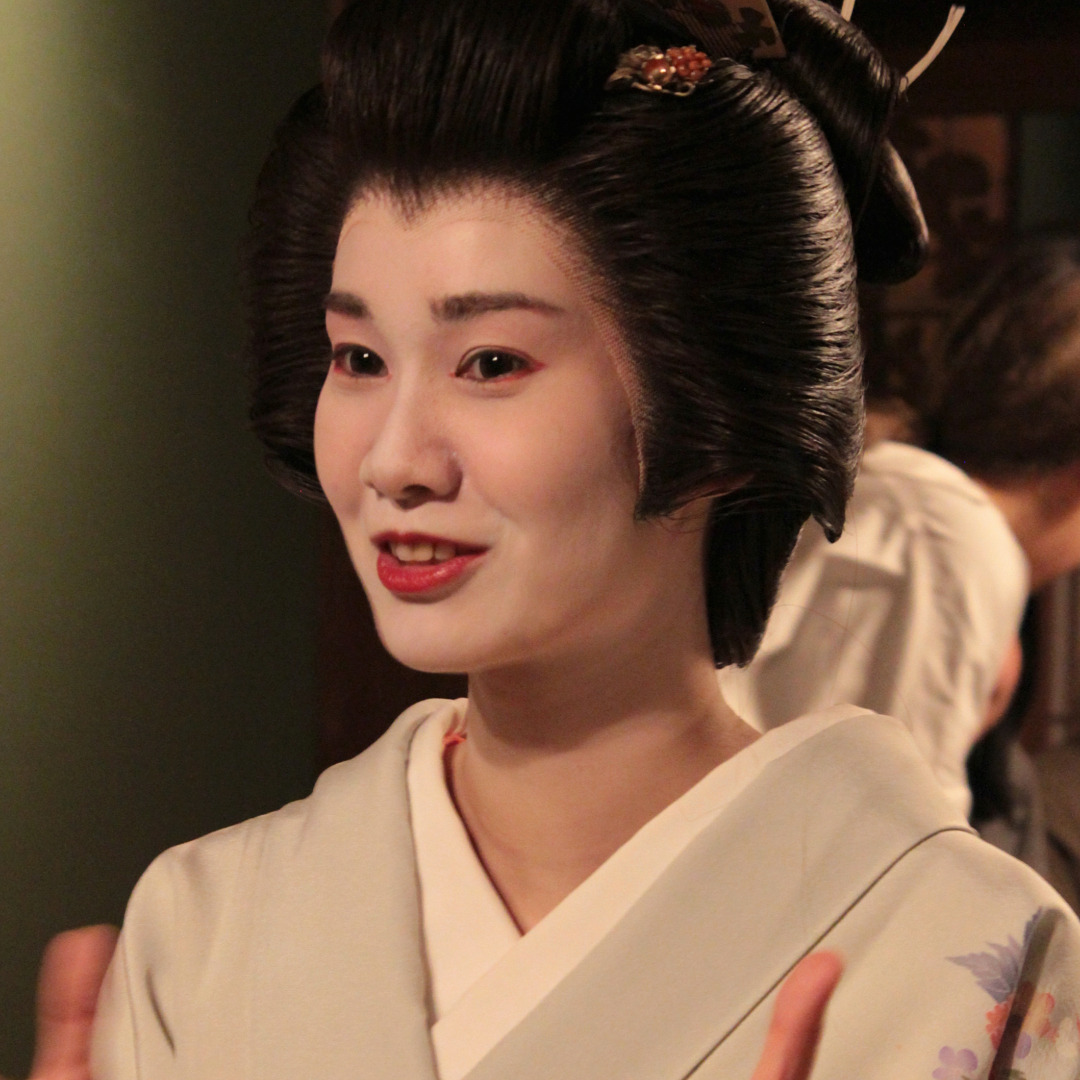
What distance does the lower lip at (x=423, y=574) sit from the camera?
0.72 metres

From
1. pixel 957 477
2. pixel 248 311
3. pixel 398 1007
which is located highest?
pixel 248 311

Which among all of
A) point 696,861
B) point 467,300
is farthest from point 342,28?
point 696,861

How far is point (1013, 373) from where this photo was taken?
1.40 meters

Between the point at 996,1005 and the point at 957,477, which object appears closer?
the point at 996,1005

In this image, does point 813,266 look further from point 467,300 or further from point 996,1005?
point 996,1005

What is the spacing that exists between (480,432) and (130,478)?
22 cm

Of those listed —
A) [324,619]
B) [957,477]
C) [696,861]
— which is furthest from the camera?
[957,477]

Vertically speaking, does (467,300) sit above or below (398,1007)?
above

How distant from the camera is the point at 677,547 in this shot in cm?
79

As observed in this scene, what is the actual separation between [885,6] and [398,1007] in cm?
83

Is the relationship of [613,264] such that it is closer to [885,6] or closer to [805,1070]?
[805,1070]

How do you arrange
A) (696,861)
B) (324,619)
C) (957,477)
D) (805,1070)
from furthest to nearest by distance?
(957,477)
(324,619)
(696,861)
(805,1070)

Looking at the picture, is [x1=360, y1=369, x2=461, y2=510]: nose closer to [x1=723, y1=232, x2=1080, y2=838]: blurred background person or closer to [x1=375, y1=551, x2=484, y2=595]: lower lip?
[x1=375, y1=551, x2=484, y2=595]: lower lip

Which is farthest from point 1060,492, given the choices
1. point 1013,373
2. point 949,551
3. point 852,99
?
point 852,99
